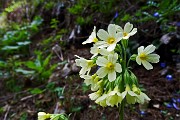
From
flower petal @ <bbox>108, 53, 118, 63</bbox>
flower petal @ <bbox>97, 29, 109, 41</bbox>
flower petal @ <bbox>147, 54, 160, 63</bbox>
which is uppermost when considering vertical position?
flower petal @ <bbox>97, 29, 109, 41</bbox>

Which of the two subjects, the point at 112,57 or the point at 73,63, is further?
the point at 73,63

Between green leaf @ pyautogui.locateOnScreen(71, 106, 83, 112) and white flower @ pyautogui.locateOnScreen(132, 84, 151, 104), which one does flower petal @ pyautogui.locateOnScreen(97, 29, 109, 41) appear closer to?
white flower @ pyautogui.locateOnScreen(132, 84, 151, 104)

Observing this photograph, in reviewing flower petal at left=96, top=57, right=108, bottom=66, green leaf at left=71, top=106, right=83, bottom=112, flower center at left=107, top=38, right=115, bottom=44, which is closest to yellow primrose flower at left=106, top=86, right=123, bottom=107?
flower petal at left=96, top=57, right=108, bottom=66

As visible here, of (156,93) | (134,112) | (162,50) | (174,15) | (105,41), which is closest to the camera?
(105,41)

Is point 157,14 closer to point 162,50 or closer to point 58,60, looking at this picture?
point 162,50

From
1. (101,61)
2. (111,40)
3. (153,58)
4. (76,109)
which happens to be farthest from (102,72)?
(76,109)

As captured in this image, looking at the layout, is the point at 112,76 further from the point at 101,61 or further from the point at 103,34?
the point at 103,34

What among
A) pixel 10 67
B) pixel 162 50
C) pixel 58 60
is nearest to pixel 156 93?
pixel 162 50

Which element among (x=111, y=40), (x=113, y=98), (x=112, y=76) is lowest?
(x=113, y=98)
